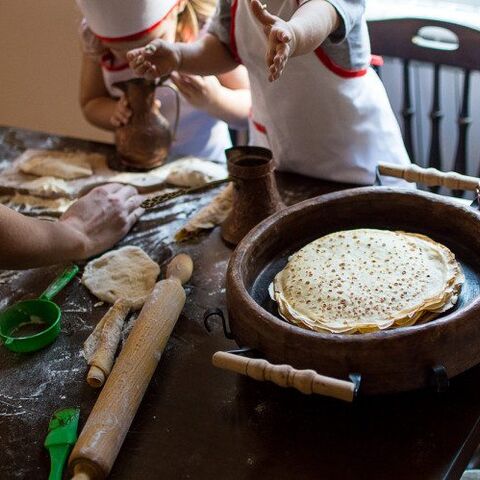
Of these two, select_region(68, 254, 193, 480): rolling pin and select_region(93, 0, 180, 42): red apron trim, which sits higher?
select_region(93, 0, 180, 42): red apron trim

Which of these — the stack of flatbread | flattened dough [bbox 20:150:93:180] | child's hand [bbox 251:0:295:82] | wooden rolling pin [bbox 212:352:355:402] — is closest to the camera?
wooden rolling pin [bbox 212:352:355:402]

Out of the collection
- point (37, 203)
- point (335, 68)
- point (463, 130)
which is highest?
point (335, 68)

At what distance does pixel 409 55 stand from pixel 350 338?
119 cm

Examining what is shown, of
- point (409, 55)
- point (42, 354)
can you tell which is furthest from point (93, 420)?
point (409, 55)

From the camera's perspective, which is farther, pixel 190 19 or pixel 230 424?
pixel 190 19

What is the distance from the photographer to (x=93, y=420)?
96cm

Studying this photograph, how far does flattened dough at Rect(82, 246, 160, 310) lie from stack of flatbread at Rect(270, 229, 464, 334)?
28cm

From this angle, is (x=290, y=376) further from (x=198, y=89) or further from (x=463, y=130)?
(x=463, y=130)

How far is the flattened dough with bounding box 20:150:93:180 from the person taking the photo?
1722mm

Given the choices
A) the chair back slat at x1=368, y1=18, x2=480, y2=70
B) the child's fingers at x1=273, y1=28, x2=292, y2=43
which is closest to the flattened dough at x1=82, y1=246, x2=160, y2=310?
the child's fingers at x1=273, y1=28, x2=292, y2=43

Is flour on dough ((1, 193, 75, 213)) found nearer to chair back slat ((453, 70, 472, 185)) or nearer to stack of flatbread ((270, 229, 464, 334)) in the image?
stack of flatbread ((270, 229, 464, 334))

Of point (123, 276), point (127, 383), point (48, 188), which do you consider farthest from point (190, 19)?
point (127, 383)

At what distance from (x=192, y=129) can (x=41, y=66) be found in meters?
1.14

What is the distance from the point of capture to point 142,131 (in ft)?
Result: 5.50
